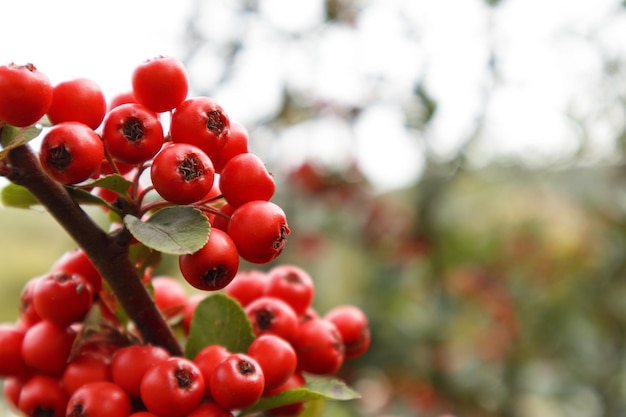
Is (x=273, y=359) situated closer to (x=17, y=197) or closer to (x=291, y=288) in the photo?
(x=291, y=288)

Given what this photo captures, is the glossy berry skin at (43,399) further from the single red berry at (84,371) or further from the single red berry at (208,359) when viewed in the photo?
the single red berry at (208,359)

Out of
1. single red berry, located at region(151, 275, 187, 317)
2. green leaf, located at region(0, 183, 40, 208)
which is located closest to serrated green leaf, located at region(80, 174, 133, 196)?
green leaf, located at region(0, 183, 40, 208)

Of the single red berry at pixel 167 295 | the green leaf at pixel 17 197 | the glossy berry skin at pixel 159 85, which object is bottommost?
the single red berry at pixel 167 295

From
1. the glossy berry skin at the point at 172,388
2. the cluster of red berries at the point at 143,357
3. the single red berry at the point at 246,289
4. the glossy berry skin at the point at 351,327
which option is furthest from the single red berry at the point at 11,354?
the glossy berry skin at the point at 351,327

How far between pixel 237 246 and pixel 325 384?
0.37 meters

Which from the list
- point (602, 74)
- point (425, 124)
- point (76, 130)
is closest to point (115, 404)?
point (76, 130)

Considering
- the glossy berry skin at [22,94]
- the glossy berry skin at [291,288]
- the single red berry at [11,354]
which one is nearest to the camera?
the glossy berry skin at [22,94]

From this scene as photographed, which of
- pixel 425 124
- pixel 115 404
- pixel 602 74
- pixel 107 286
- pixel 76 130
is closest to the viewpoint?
pixel 76 130

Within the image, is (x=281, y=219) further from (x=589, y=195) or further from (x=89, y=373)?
(x=589, y=195)

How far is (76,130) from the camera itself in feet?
3.11

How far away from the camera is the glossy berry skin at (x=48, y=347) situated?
117 centimetres

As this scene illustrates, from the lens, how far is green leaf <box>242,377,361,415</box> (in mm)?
1124

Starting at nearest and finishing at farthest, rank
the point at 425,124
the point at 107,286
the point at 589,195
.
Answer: the point at 107,286 → the point at 425,124 → the point at 589,195

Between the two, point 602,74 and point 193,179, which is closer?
point 193,179
